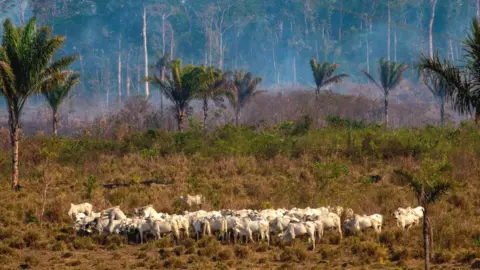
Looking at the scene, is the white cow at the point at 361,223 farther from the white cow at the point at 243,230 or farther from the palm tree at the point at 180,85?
the palm tree at the point at 180,85

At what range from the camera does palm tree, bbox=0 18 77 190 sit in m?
23.9

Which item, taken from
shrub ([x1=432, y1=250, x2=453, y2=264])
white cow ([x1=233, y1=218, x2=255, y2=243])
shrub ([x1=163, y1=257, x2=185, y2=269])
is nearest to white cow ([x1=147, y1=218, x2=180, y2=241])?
white cow ([x1=233, y1=218, x2=255, y2=243])

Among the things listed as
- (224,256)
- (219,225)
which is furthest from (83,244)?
(224,256)

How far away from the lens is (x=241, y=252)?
14.4 meters

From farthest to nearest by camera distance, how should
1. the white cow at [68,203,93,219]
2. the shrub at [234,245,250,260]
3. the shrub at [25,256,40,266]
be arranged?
the white cow at [68,203,93,219]
the shrub at [234,245,250,260]
the shrub at [25,256,40,266]

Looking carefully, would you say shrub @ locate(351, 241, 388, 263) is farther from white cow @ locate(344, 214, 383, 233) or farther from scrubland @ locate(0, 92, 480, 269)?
white cow @ locate(344, 214, 383, 233)

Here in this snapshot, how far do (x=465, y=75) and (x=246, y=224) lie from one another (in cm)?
679

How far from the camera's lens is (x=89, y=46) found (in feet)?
400

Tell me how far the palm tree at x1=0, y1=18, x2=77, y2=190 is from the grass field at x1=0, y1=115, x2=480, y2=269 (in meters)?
1.95

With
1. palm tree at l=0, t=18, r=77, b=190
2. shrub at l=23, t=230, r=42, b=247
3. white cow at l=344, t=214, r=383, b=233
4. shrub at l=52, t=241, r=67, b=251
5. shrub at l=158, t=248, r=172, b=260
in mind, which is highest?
palm tree at l=0, t=18, r=77, b=190

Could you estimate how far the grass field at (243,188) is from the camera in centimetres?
1398

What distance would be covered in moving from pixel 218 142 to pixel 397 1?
8986 centimetres

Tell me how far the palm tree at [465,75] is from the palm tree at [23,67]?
612 inches

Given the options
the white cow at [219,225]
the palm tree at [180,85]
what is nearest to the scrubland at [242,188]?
the white cow at [219,225]
